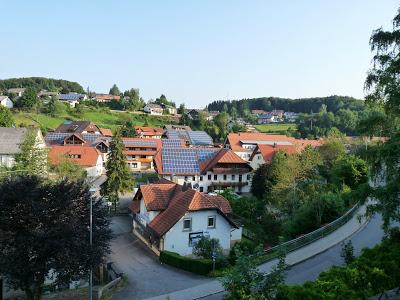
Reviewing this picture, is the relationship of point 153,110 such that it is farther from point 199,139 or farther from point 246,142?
point 246,142

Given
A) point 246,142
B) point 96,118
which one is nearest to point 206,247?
point 246,142

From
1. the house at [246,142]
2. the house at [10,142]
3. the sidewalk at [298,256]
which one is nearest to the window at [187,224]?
the sidewalk at [298,256]

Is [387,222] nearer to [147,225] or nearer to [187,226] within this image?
[187,226]

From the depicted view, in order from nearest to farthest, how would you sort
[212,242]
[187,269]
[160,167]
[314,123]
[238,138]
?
1. [187,269]
2. [212,242]
3. [160,167]
4. [238,138]
5. [314,123]

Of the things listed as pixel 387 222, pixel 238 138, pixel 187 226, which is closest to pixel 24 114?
pixel 238 138

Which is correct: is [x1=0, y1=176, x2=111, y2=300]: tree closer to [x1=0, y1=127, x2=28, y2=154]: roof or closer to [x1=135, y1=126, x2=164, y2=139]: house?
[x1=0, y1=127, x2=28, y2=154]: roof

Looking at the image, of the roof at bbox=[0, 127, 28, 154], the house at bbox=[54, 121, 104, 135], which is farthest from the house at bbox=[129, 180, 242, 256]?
the house at bbox=[54, 121, 104, 135]

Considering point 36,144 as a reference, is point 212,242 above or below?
below
